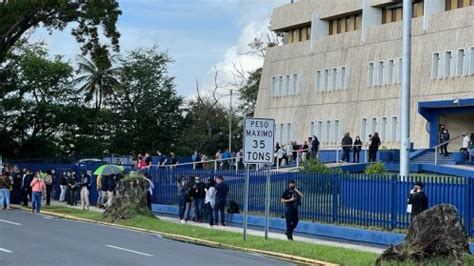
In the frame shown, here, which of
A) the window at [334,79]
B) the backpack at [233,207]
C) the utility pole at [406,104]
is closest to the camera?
the utility pole at [406,104]

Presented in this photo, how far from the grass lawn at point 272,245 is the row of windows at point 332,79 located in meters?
30.1

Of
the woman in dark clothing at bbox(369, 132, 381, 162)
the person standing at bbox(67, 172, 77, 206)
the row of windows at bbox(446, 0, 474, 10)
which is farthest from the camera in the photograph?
the row of windows at bbox(446, 0, 474, 10)

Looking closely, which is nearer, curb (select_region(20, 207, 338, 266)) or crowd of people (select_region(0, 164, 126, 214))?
curb (select_region(20, 207, 338, 266))

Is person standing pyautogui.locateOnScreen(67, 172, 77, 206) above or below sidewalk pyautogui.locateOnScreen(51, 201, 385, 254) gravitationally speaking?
above

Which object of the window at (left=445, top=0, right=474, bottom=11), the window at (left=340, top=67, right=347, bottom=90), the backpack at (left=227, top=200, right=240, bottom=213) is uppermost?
the window at (left=445, top=0, right=474, bottom=11)

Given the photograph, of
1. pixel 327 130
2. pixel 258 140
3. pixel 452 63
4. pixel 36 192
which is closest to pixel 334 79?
pixel 327 130

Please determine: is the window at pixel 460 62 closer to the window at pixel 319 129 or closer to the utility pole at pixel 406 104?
the window at pixel 319 129

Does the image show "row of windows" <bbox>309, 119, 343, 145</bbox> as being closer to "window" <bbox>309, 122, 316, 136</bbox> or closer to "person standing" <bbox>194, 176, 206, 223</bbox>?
"window" <bbox>309, 122, 316, 136</bbox>

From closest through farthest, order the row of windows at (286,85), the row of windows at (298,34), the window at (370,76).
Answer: the window at (370,76), the row of windows at (286,85), the row of windows at (298,34)

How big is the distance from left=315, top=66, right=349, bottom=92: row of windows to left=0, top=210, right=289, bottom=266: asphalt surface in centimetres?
3307

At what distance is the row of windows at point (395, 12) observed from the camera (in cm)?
5656

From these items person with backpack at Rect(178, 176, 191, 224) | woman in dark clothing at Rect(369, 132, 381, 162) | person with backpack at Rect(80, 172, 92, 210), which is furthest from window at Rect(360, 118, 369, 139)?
person with backpack at Rect(178, 176, 191, 224)

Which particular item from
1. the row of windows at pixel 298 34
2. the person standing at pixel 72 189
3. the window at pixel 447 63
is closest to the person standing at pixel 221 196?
the person standing at pixel 72 189

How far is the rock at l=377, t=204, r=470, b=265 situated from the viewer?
17250 mm
